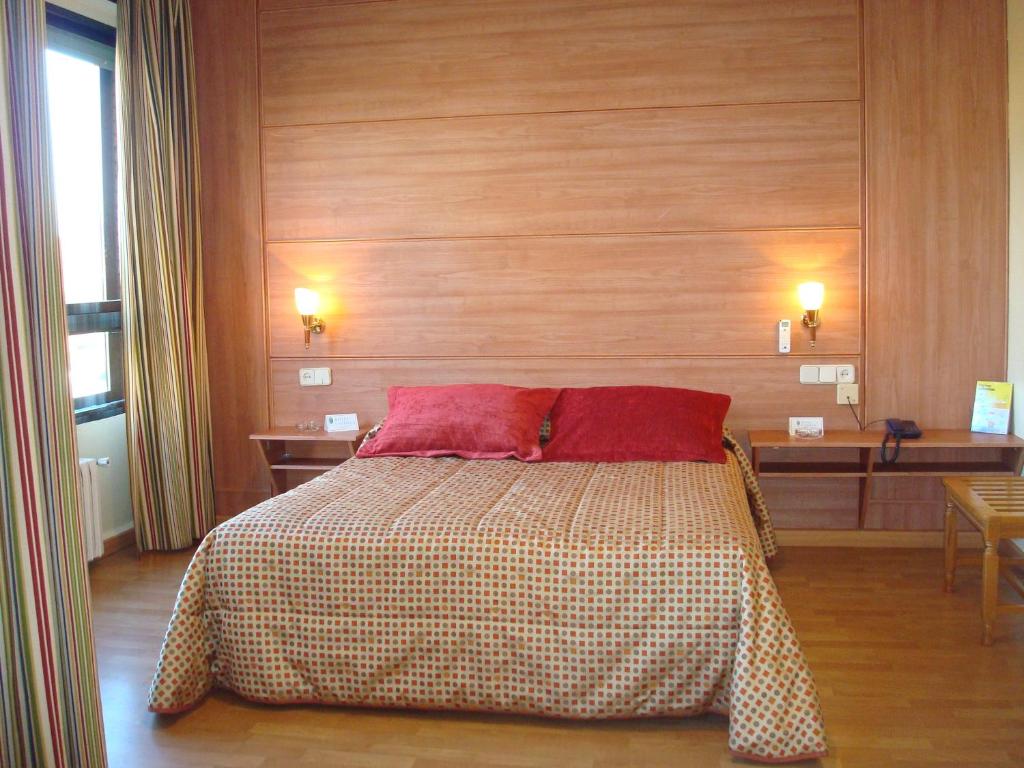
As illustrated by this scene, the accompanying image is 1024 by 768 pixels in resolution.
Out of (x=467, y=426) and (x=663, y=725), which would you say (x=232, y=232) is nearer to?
(x=467, y=426)

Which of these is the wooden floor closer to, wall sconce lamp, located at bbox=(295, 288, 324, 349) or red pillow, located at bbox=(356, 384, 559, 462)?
red pillow, located at bbox=(356, 384, 559, 462)

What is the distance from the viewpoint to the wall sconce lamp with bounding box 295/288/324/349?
4844mm

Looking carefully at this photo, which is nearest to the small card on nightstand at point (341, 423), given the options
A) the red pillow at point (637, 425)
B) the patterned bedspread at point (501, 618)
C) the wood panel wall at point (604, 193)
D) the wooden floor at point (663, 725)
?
the wood panel wall at point (604, 193)

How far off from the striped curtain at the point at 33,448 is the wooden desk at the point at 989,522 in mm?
2884

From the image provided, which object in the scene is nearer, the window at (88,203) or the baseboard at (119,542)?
the window at (88,203)

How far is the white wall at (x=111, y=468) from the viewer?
15.2 ft

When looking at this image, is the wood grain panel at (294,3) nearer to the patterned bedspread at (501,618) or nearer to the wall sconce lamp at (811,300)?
the wall sconce lamp at (811,300)

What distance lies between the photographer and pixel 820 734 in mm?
2699

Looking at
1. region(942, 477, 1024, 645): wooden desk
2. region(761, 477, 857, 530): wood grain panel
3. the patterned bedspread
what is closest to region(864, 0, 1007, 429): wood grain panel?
region(761, 477, 857, 530): wood grain panel

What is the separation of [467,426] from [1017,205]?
2.58 metres

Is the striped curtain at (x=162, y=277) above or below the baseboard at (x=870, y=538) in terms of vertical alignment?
above

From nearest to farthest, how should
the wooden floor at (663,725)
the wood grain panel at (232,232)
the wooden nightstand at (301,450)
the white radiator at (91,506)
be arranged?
the wooden floor at (663,725), the white radiator at (91,506), the wooden nightstand at (301,450), the wood grain panel at (232,232)

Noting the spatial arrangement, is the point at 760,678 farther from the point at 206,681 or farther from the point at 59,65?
the point at 59,65

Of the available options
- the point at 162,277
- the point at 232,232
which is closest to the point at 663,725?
the point at 162,277
